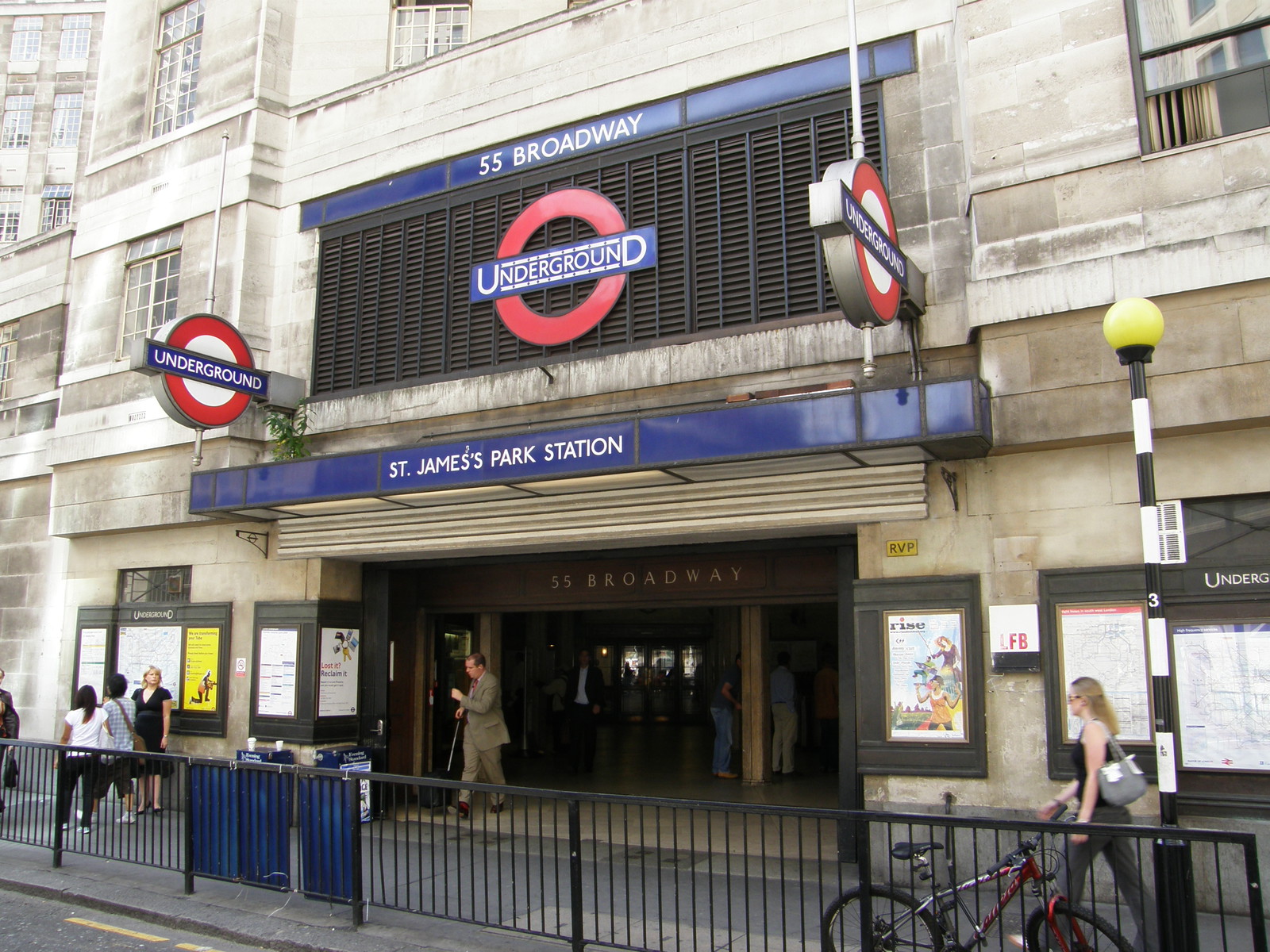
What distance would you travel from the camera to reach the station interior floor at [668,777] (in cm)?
1226

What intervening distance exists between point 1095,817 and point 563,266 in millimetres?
7554

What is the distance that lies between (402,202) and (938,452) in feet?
24.9

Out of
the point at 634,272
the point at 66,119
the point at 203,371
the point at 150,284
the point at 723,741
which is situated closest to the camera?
the point at 634,272

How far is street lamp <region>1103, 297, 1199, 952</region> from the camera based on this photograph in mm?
4793

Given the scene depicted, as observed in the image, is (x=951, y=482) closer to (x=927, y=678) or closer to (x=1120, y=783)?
(x=927, y=678)

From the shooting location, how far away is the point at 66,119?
37.2 metres

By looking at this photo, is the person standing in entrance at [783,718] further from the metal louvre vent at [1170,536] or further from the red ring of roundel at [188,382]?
the metal louvre vent at [1170,536]

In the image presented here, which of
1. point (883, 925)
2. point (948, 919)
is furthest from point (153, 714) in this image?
point (948, 919)

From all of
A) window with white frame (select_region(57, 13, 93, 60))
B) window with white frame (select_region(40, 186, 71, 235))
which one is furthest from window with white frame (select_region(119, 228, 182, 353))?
window with white frame (select_region(57, 13, 93, 60))

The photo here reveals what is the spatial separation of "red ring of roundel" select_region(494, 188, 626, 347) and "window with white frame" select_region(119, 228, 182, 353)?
5352 mm

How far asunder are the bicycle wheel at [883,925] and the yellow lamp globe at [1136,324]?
3.36m

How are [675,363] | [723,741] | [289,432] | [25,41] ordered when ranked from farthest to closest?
[25,41] < [723,741] < [289,432] < [675,363]

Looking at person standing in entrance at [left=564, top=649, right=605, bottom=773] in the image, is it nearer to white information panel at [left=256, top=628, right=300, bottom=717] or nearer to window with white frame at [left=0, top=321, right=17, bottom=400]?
white information panel at [left=256, top=628, right=300, bottom=717]

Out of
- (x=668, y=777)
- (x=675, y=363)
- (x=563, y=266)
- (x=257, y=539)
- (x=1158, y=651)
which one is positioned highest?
(x=563, y=266)
